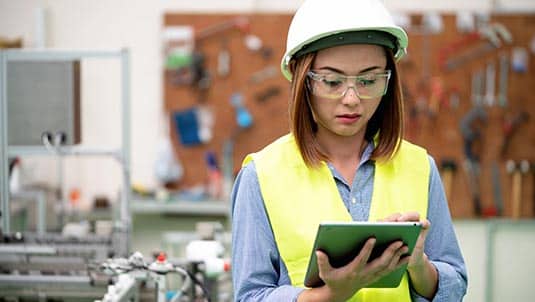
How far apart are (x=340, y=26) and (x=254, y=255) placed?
1.28 feet

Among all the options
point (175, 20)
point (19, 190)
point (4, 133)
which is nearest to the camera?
point (4, 133)

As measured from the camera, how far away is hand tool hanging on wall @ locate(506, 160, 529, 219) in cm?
445

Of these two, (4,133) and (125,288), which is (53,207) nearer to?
(4,133)

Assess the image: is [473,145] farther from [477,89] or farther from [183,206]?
[183,206]

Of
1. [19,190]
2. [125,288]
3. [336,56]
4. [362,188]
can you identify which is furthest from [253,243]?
[19,190]

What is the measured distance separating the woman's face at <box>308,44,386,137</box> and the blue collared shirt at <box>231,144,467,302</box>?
0.31ft

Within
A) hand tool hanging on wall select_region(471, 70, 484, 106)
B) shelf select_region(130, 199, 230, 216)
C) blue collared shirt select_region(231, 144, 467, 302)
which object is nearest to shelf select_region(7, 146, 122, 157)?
shelf select_region(130, 199, 230, 216)

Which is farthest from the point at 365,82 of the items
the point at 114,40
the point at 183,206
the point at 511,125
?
the point at 114,40

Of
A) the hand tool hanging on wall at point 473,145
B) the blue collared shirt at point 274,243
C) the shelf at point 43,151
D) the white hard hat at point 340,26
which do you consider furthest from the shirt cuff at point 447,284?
the hand tool hanging on wall at point 473,145

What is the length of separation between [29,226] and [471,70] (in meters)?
2.54

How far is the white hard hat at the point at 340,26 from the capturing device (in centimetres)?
130

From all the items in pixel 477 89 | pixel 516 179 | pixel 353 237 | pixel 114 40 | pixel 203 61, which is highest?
pixel 114 40

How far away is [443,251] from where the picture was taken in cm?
137

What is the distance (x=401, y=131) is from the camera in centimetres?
142
